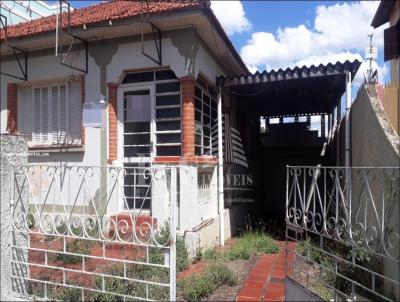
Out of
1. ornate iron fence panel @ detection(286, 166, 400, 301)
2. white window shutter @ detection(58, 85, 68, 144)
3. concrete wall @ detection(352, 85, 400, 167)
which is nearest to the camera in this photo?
ornate iron fence panel @ detection(286, 166, 400, 301)

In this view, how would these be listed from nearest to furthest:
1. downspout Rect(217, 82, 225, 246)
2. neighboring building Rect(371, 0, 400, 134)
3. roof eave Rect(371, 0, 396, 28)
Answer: neighboring building Rect(371, 0, 400, 134), downspout Rect(217, 82, 225, 246), roof eave Rect(371, 0, 396, 28)

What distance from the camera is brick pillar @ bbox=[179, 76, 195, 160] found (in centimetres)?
677

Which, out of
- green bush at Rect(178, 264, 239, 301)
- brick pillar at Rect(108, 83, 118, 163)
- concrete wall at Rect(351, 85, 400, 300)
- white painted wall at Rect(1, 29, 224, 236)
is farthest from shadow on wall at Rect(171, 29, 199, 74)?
green bush at Rect(178, 264, 239, 301)

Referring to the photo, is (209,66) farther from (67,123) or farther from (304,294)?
(304,294)

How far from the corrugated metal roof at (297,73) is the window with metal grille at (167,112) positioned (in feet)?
4.59

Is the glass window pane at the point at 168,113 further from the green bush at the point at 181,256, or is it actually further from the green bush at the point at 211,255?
the green bush at the point at 211,255

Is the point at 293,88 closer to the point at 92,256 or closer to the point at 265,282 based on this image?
the point at 265,282

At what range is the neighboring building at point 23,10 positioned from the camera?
1227 cm

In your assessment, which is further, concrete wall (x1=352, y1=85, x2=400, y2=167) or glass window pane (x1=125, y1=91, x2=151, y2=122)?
glass window pane (x1=125, y1=91, x2=151, y2=122)

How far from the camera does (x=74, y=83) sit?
7.95 m

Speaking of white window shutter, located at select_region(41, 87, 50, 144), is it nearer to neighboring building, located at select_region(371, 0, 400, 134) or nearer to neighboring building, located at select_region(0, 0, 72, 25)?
neighboring building, located at select_region(0, 0, 72, 25)

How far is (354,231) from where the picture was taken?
12.2ft

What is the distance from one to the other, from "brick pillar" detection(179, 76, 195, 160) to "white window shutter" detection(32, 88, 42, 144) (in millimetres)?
3587

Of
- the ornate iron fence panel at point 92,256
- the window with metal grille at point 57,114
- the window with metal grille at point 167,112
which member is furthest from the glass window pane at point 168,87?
the ornate iron fence panel at point 92,256
